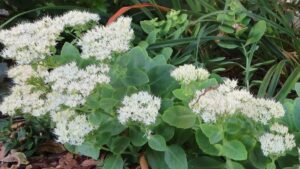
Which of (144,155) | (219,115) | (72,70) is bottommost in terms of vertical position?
(144,155)

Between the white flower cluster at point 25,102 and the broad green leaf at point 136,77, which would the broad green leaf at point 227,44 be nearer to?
the broad green leaf at point 136,77

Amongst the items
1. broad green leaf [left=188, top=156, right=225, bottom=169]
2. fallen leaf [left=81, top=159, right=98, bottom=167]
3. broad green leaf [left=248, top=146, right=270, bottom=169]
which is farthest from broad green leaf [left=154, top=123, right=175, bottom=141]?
fallen leaf [left=81, top=159, right=98, bottom=167]

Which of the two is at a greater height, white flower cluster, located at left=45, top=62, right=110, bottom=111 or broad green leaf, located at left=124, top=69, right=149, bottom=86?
white flower cluster, located at left=45, top=62, right=110, bottom=111

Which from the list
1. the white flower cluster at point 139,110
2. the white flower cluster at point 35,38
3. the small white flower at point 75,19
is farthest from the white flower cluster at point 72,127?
the small white flower at point 75,19

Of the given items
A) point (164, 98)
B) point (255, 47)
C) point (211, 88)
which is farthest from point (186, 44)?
point (211, 88)

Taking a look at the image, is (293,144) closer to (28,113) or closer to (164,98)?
(164,98)

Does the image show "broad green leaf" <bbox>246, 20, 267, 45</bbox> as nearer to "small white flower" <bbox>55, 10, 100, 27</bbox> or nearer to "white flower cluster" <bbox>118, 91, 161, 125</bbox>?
→ "small white flower" <bbox>55, 10, 100, 27</bbox>
